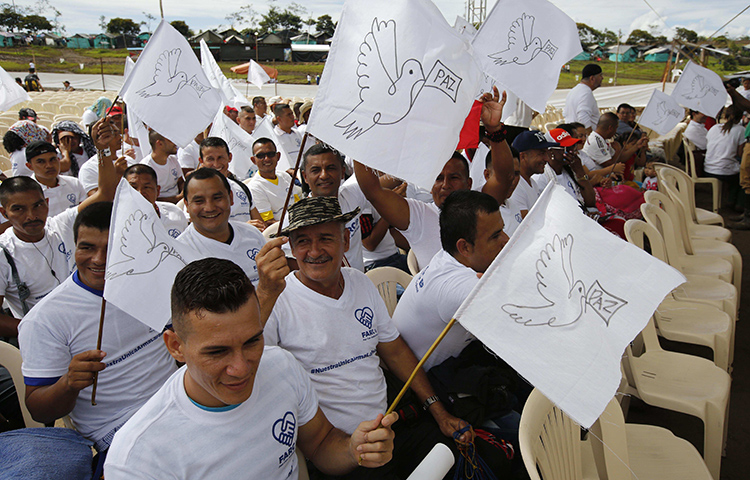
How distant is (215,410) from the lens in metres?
1.54

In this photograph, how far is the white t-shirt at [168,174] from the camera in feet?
18.3

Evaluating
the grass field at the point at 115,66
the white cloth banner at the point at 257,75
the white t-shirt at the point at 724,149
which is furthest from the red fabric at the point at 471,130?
the grass field at the point at 115,66

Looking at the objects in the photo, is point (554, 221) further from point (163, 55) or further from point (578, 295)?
point (163, 55)

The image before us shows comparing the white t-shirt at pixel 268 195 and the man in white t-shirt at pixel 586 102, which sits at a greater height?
the man in white t-shirt at pixel 586 102

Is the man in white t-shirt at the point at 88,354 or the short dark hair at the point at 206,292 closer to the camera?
the short dark hair at the point at 206,292

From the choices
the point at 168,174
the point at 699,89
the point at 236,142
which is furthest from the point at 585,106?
the point at 168,174

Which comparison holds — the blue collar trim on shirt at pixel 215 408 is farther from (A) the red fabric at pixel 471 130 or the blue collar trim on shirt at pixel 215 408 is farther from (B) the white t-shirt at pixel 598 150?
(B) the white t-shirt at pixel 598 150

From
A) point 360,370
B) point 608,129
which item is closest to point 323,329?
point 360,370

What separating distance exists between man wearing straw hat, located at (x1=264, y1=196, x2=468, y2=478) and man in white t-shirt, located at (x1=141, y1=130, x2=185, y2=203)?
3.83 meters

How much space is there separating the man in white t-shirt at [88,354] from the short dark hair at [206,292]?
0.70m

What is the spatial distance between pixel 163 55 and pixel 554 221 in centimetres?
358

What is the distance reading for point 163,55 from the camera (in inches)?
156

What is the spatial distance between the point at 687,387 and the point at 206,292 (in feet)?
8.77

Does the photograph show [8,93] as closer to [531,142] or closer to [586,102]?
[531,142]
